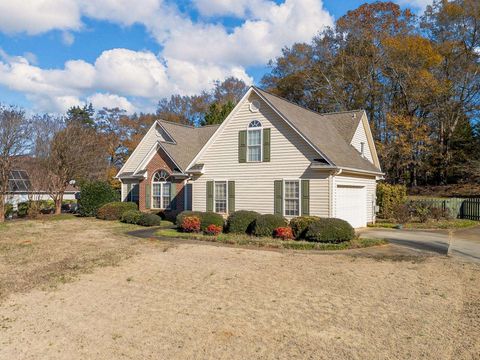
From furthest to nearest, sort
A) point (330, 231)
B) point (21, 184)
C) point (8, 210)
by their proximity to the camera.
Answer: point (21, 184), point (8, 210), point (330, 231)

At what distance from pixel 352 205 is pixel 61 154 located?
73.4 feet

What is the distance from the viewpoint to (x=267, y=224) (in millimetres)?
16547

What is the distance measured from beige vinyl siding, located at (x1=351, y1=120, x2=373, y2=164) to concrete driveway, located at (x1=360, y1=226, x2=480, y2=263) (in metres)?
5.96

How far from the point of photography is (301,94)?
45656mm

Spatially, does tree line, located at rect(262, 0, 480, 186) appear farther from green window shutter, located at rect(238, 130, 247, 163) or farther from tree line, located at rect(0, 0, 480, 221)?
green window shutter, located at rect(238, 130, 247, 163)

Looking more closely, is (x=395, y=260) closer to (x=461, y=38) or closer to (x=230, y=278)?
(x=230, y=278)

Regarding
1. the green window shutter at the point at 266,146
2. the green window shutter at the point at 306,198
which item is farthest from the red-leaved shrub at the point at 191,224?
the green window shutter at the point at 306,198

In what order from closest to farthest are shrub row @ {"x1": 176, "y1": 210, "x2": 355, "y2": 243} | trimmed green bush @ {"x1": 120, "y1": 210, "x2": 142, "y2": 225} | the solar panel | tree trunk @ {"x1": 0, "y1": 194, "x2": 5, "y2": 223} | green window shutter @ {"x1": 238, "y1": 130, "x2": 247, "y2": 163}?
shrub row @ {"x1": 176, "y1": 210, "x2": 355, "y2": 243} → green window shutter @ {"x1": 238, "y1": 130, "x2": 247, "y2": 163} → trimmed green bush @ {"x1": 120, "y1": 210, "x2": 142, "y2": 225} → tree trunk @ {"x1": 0, "y1": 194, "x2": 5, "y2": 223} → the solar panel

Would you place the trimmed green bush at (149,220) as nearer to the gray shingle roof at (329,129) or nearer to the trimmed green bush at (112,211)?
the trimmed green bush at (112,211)

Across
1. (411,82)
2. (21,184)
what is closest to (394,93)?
(411,82)

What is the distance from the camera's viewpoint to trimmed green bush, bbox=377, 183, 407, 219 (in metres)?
24.7

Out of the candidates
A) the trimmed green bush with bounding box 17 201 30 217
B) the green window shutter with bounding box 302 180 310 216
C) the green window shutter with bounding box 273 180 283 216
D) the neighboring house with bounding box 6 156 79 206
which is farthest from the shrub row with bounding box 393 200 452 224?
the trimmed green bush with bounding box 17 201 30 217

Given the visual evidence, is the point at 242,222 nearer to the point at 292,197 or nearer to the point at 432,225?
the point at 292,197

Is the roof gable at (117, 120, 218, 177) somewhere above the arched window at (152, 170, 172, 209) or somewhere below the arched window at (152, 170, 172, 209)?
above
